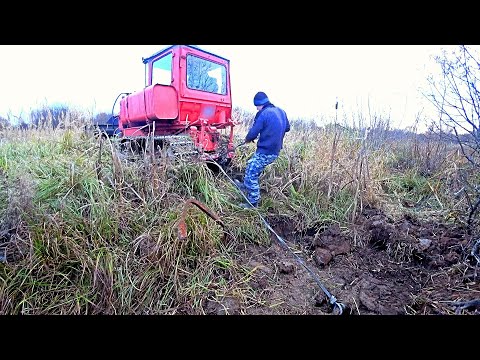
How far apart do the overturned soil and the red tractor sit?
182 centimetres

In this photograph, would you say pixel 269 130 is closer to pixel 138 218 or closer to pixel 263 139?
pixel 263 139

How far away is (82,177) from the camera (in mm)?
2904

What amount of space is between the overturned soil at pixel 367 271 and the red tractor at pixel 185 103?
1.82 metres

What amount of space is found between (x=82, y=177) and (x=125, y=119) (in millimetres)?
2728

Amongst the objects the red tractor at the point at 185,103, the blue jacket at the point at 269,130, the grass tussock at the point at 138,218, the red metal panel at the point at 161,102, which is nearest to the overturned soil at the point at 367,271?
the grass tussock at the point at 138,218

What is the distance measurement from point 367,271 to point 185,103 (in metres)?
3.54

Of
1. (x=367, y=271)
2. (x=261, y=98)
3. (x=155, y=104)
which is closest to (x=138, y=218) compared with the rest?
(x=155, y=104)

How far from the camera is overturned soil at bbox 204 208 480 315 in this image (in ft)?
7.60

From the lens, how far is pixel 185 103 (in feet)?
14.8

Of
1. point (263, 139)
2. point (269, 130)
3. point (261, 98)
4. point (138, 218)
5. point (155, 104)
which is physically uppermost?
point (261, 98)

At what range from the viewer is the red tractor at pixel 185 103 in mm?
4242

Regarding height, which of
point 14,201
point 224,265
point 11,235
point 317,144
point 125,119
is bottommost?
point 224,265

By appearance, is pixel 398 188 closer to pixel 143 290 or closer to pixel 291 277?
pixel 291 277

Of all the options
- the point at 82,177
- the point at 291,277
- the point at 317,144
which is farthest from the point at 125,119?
the point at 291,277
